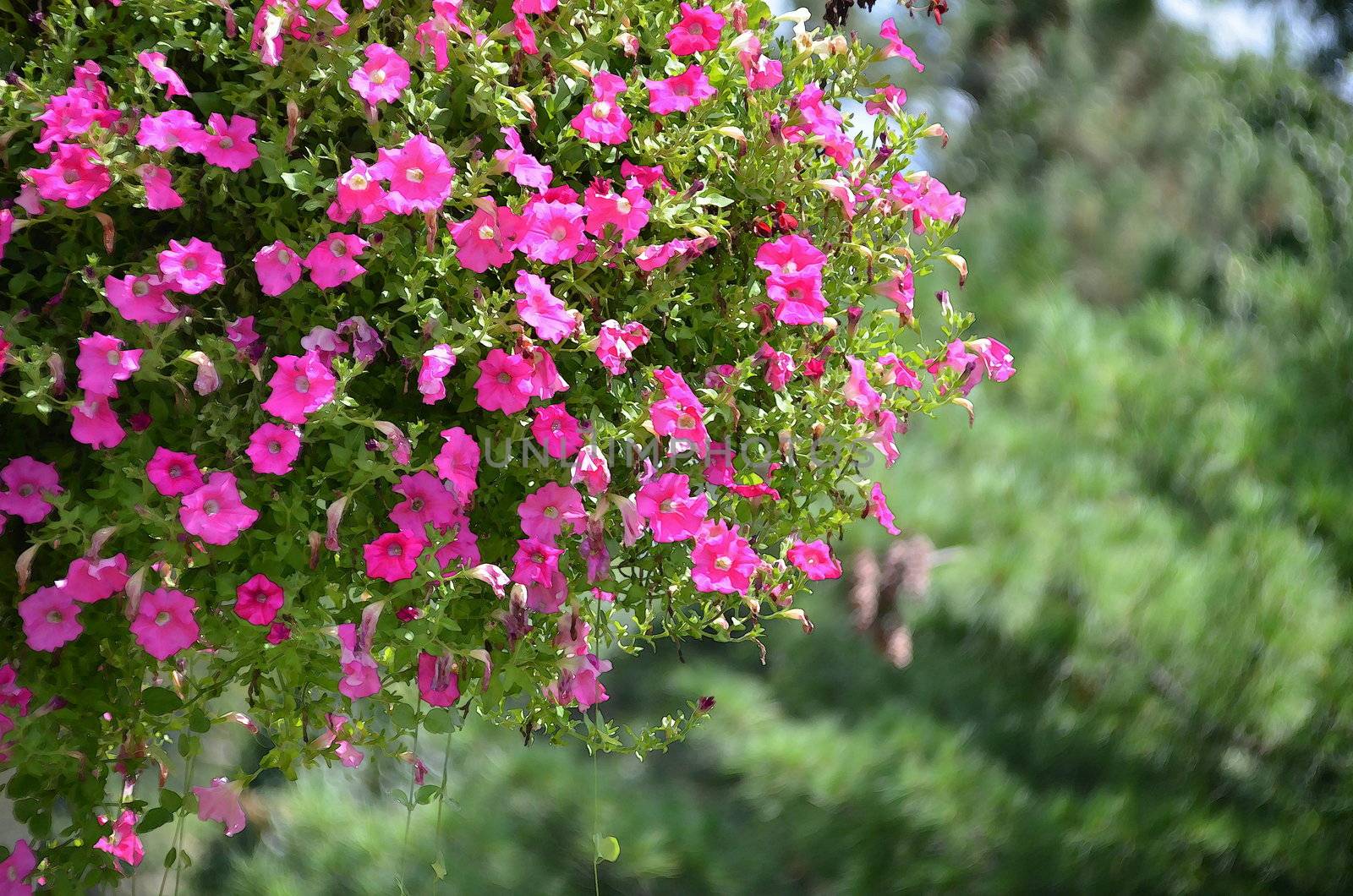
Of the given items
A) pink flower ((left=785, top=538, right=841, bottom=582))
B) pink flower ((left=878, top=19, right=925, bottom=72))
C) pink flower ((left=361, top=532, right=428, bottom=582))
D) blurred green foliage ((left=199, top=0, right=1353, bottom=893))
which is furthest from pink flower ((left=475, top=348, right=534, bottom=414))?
blurred green foliage ((left=199, top=0, right=1353, bottom=893))

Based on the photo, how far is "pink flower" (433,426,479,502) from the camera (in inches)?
38.6

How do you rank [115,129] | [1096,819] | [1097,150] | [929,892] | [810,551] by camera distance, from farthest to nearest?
[1097,150], [929,892], [1096,819], [810,551], [115,129]

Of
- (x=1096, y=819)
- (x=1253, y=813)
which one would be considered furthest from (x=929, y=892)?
(x=1253, y=813)

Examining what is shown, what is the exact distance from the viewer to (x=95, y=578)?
3.25ft

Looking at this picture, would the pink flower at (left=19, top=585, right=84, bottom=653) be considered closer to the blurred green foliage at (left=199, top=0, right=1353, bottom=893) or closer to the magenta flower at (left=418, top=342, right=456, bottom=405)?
the magenta flower at (left=418, top=342, right=456, bottom=405)

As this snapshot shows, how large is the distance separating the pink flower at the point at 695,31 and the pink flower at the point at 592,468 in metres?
0.36

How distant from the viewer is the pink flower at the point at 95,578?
3.21 feet

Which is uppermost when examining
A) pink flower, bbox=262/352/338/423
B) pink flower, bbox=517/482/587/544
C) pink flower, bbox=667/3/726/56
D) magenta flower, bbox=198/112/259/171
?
pink flower, bbox=667/3/726/56

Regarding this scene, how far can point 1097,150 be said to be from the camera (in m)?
5.33

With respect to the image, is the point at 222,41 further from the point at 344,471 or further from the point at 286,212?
the point at 344,471

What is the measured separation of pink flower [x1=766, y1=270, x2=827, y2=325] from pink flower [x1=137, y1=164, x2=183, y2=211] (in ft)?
1.64

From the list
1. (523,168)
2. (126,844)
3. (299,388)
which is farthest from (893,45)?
(126,844)

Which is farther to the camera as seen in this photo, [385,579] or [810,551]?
[810,551]

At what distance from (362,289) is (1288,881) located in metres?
2.81
